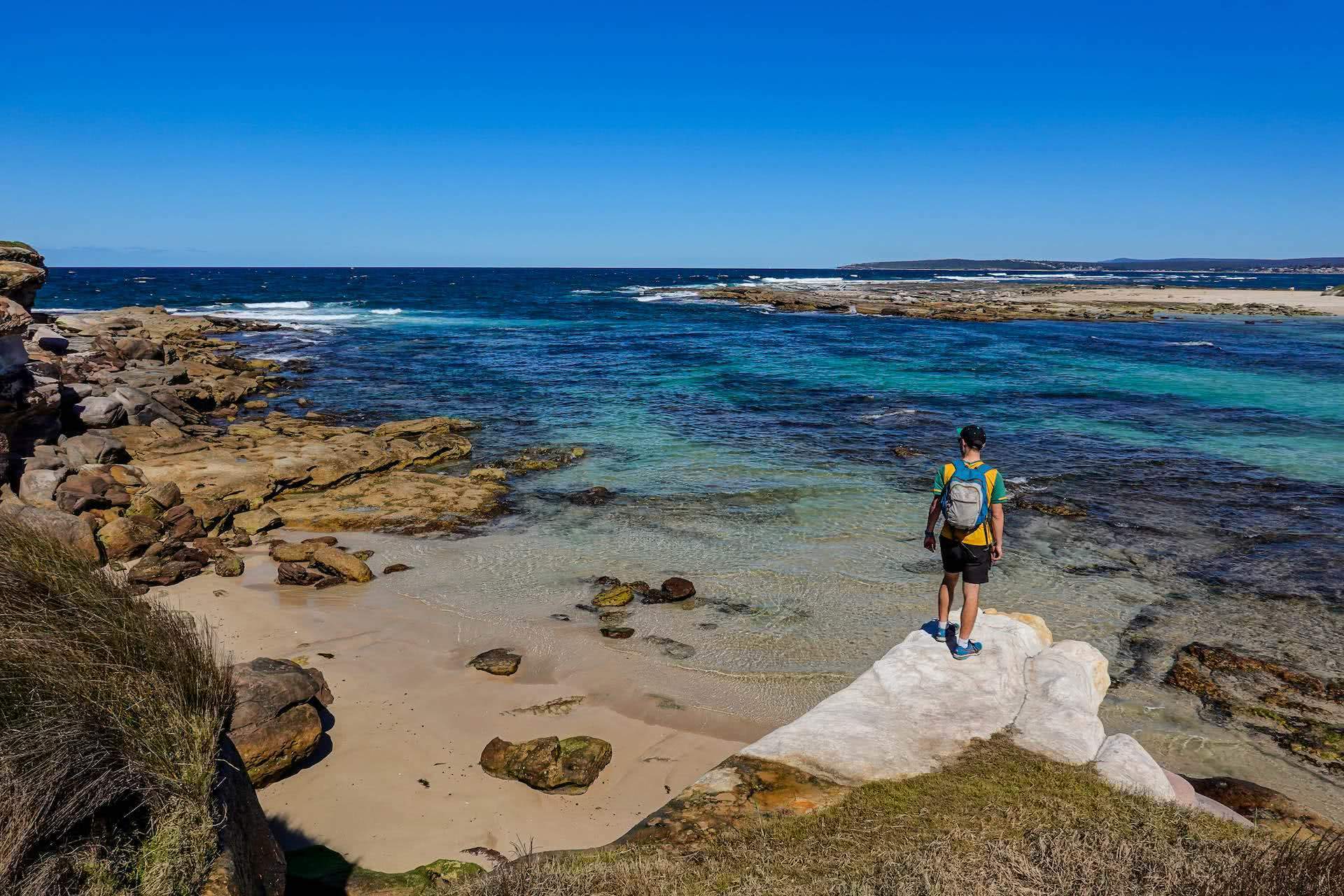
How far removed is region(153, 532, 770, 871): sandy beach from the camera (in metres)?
5.88

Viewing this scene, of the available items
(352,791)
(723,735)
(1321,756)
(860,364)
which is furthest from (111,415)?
(860,364)

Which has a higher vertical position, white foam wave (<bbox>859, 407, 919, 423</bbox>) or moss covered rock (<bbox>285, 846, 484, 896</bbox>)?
white foam wave (<bbox>859, 407, 919, 423</bbox>)

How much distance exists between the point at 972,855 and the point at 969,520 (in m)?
3.09

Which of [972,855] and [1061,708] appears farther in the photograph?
[1061,708]

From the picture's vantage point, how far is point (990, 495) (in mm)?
6520

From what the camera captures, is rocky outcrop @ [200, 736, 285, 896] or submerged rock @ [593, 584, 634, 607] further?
submerged rock @ [593, 584, 634, 607]

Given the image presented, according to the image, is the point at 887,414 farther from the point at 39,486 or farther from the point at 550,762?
the point at 39,486

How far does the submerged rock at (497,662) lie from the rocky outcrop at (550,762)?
1618mm

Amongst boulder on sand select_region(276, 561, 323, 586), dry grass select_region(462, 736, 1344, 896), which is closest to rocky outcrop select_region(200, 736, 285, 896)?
dry grass select_region(462, 736, 1344, 896)

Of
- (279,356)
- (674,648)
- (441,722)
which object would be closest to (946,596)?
(674,648)

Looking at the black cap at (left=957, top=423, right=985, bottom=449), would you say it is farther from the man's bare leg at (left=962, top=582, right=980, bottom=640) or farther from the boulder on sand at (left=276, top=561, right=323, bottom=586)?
the boulder on sand at (left=276, top=561, right=323, bottom=586)

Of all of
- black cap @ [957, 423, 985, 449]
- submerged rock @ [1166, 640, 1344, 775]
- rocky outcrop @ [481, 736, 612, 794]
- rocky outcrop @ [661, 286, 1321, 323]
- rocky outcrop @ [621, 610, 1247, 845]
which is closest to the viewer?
rocky outcrop @ [621, 610, 1247, 845]

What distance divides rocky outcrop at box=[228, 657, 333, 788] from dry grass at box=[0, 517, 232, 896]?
1.45 meters

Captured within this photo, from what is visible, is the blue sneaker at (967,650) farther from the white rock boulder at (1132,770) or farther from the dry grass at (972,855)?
the dry grass at (972,855)
